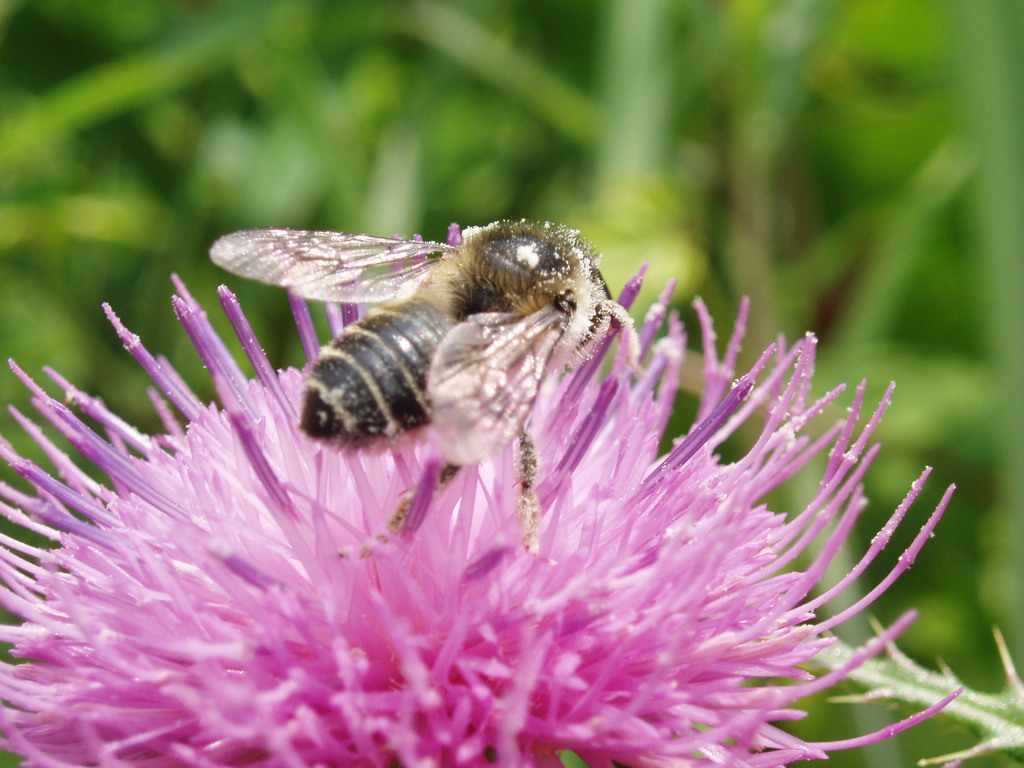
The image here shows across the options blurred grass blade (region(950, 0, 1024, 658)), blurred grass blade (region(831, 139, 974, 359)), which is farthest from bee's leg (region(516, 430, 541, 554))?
blurred grass blade (region(831, 139, 974, 359))

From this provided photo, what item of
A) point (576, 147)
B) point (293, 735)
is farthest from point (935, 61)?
point (293, 735)

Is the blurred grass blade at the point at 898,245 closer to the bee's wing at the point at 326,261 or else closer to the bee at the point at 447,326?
the bee at the point at 447,326

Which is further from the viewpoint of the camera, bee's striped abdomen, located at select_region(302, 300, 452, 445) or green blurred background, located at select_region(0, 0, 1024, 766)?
green blurred background, located at select_region(0, 0, 1024, 766)

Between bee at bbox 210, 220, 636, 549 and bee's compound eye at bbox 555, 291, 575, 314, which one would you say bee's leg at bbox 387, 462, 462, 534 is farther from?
bee's compound eye at bbox 555, 291, 575, 314

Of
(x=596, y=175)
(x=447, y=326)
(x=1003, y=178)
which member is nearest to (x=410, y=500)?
(x=447, y=326)

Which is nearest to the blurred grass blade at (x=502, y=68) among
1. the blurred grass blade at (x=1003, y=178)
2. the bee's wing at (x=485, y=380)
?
the blurred grass blade at (x=1003, y=178)

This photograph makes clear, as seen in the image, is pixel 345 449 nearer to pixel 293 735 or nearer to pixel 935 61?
pixel 293 735
